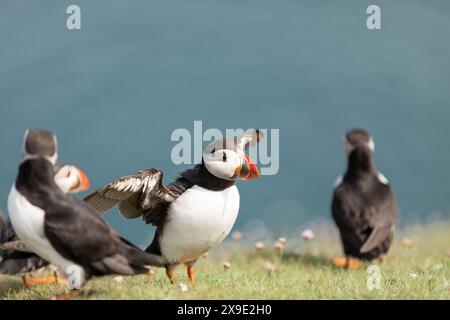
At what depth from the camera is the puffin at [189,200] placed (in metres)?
5.86

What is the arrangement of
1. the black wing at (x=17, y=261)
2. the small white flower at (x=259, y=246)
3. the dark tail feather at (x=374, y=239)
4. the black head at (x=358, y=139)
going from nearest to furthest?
the black wing at (x=17, y=261), the dark tail feather at (x=374, y=239), the black head at (x=358, y=139), the small white flower at (x=259, y=246)

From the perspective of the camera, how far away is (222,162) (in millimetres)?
5910

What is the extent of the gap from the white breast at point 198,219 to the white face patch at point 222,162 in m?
0.16

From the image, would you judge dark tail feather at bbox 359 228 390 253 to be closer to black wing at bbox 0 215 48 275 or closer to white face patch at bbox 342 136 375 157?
white face patch at bbox 342 136 375 157

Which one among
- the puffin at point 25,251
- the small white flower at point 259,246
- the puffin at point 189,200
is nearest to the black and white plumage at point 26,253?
the puffin at point 25,251

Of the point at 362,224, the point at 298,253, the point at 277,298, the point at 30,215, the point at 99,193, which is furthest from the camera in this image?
the point at 298,253

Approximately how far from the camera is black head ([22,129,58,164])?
5.12m

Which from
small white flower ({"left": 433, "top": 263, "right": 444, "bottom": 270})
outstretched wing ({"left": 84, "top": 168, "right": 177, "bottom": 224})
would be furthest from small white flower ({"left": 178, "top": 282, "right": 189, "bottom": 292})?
small white flower ({"left": 433, "top": 263, "right": 444, "bottom": 270})

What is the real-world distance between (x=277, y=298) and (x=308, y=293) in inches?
13.5

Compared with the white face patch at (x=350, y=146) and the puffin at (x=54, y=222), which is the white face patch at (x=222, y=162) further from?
the white face patch at (x=350, y=146)

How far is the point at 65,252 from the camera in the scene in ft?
16.8

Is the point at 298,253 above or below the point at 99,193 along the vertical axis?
below
